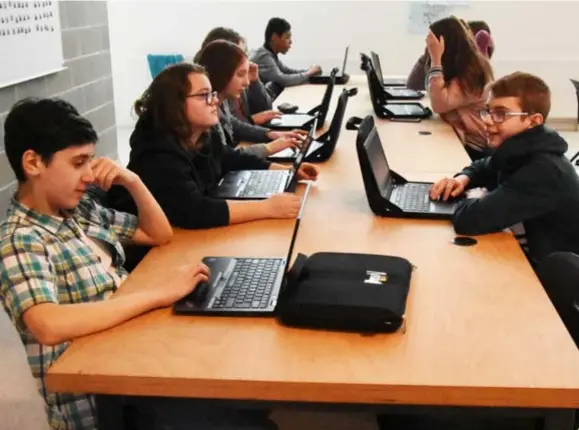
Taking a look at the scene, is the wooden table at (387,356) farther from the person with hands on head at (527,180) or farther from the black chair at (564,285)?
the person with hands on head at (527,180)

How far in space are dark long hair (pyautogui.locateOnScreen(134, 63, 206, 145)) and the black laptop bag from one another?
718mm

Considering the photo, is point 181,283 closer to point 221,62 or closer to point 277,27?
point 221,62

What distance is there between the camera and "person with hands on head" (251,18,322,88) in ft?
16.2

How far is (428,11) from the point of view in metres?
6.18

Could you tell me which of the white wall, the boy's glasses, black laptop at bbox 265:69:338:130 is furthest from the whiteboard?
the white wall

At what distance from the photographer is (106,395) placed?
4.14 ft

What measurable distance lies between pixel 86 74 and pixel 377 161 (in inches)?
94.5

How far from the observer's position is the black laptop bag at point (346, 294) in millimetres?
1322

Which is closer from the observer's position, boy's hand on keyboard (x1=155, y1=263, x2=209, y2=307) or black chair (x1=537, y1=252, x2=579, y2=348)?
boy's hand on keyboard (x1=155, y1=263, x2=209, y2=307)

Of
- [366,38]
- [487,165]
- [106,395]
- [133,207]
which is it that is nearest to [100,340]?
[106,395]

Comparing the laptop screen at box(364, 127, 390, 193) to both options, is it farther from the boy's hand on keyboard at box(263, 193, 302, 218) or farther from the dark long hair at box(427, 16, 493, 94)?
the dark long hair at box(427, 16, 493, 94)

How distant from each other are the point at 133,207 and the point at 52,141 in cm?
60

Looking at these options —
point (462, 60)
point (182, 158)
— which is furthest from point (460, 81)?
point (182, 158)

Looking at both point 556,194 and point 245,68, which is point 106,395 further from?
point 245,68
